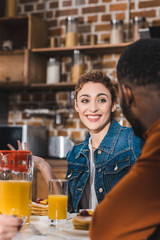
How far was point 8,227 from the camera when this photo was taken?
0.86 meters

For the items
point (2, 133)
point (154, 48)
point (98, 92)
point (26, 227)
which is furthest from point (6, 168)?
point (2, 133)

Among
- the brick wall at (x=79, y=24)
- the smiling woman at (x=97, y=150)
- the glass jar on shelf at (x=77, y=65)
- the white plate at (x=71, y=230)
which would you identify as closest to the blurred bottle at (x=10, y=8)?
the brick wall at (x=79, y=24)

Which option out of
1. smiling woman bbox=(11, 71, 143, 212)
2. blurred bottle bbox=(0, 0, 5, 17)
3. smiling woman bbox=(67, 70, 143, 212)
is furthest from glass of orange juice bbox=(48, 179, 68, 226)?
blurred bottle bbox=(0, 0, 5, 17)

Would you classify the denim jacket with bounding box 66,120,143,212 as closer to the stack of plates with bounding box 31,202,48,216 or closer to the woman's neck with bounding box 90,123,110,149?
the woman's neck with bounding box 90,123,110,149

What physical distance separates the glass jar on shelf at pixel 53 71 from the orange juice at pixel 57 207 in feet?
6.97

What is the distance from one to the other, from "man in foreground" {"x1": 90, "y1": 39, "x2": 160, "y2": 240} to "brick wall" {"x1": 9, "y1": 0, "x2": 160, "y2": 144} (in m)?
2.42

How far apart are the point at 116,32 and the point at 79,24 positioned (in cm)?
47

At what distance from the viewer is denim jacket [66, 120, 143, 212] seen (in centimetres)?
155

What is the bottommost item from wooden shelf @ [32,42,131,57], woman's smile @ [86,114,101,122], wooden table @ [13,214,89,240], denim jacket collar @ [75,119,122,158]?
wooden table @ [13,214,89,240]

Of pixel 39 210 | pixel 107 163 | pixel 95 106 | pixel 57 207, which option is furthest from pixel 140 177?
pixel 95 106

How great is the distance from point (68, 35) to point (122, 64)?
96.4 inches

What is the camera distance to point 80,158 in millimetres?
1676

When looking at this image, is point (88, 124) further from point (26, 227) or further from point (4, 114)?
point (4, 114)

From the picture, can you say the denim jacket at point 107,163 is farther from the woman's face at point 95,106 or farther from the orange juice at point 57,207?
the orange juice at point 57,207
